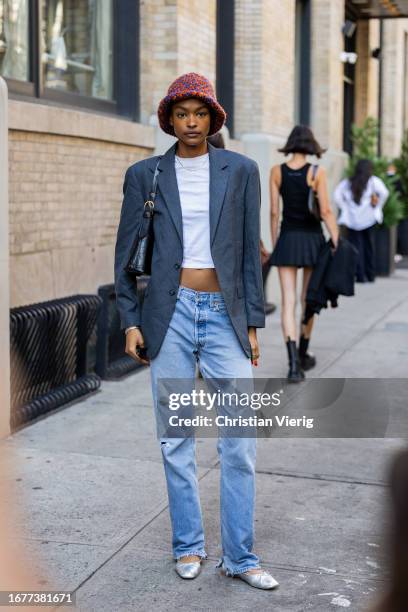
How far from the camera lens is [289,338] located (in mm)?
7895

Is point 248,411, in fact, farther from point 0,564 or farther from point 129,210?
point 0,564

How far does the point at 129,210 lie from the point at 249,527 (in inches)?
52.8

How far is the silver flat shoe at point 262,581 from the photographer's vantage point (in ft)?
12.9

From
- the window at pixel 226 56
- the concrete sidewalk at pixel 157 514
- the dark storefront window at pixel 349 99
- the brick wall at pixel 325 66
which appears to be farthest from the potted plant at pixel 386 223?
the concrete sidewalk at pixel 157 514

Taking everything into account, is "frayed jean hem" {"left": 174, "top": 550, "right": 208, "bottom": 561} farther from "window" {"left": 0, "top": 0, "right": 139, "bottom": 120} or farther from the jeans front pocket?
"window" {"left": 0, "top": 0, "right": 139, "bottom": 120}

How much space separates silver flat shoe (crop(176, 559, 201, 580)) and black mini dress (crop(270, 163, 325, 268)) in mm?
4110

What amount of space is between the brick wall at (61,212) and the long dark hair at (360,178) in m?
6.69

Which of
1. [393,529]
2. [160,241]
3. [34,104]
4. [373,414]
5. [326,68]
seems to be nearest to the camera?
[393,529]

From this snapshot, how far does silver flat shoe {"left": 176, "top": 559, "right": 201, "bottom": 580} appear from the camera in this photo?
4.04m

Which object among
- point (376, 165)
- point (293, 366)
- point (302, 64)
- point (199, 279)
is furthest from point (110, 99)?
point (376, 165)

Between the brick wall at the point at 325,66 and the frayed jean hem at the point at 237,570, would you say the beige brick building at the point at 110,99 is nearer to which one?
the brick wall at the point at 325,66

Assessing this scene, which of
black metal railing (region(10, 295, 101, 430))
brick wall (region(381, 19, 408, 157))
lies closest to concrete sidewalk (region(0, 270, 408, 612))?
black metal railing (region(10, 295, 101, 430))

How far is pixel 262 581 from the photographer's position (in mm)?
3949

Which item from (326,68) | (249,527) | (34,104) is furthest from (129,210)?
(326,68)
